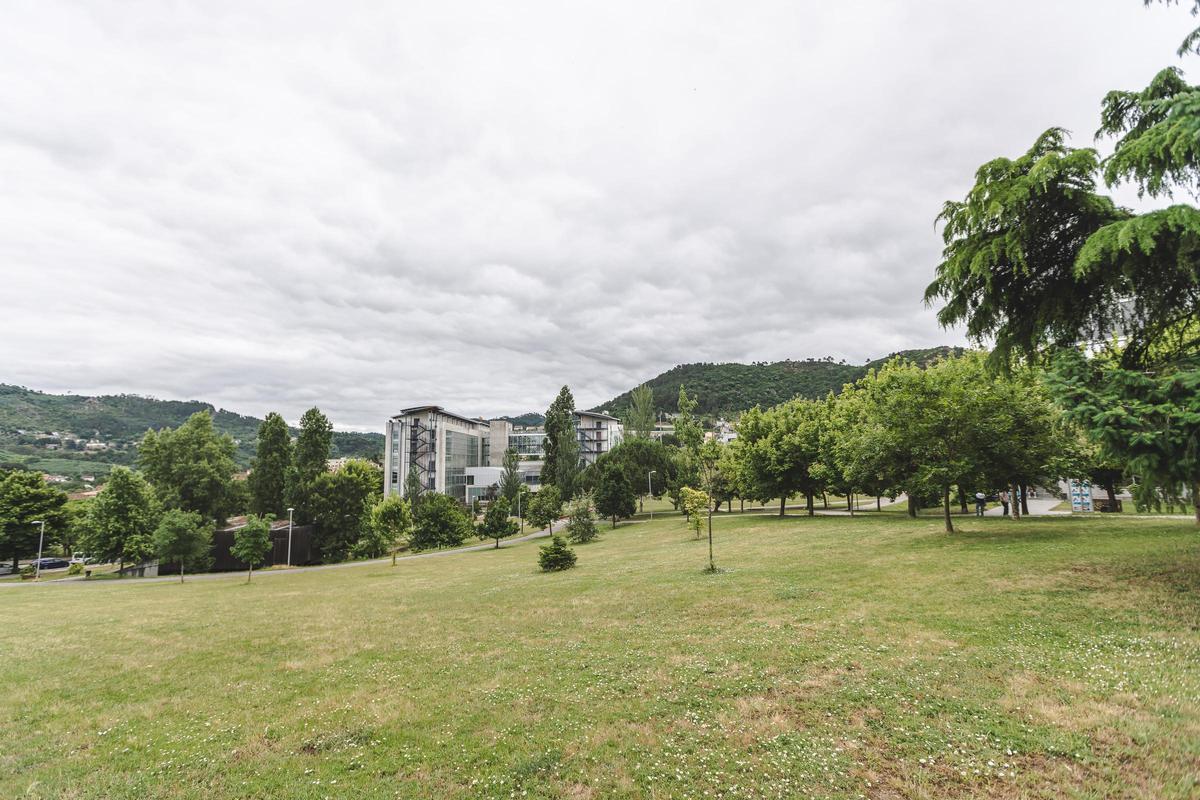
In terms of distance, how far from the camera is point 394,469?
99.5 m

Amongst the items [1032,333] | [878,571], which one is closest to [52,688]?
[878,571]

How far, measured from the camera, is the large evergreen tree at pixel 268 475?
5700 cm

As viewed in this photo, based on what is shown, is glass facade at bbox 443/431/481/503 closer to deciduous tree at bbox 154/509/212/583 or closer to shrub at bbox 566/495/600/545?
shrub at bbox 566/495/600/545

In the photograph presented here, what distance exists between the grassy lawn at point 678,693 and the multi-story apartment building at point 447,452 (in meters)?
70.0

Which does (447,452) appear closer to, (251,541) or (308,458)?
(308,458)

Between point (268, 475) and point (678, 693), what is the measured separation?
63.6 meters

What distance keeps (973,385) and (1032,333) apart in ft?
40.7

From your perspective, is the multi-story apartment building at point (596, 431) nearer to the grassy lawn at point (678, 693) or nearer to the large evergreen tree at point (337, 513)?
the large evergreen tree at point (337, 513)

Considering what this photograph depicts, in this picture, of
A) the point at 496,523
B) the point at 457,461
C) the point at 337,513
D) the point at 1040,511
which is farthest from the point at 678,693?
the point at 457,461

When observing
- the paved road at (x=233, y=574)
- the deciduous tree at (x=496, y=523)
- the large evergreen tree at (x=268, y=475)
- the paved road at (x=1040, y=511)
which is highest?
the large evergreen tree at (x=268, y=475)

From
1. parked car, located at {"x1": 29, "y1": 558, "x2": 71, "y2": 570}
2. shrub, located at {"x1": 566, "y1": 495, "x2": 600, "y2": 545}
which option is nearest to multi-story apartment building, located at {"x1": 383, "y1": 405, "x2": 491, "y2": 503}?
parked car, located at {"x1": 29, "y1": 558, "x2": 71, "y2": 570}

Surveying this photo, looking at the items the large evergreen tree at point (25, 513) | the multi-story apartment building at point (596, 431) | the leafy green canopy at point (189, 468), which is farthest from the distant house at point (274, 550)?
the multi-story apartment building at point (596, 431)

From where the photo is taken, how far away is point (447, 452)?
306 ft

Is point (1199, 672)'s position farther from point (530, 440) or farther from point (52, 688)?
point (530, 440)
